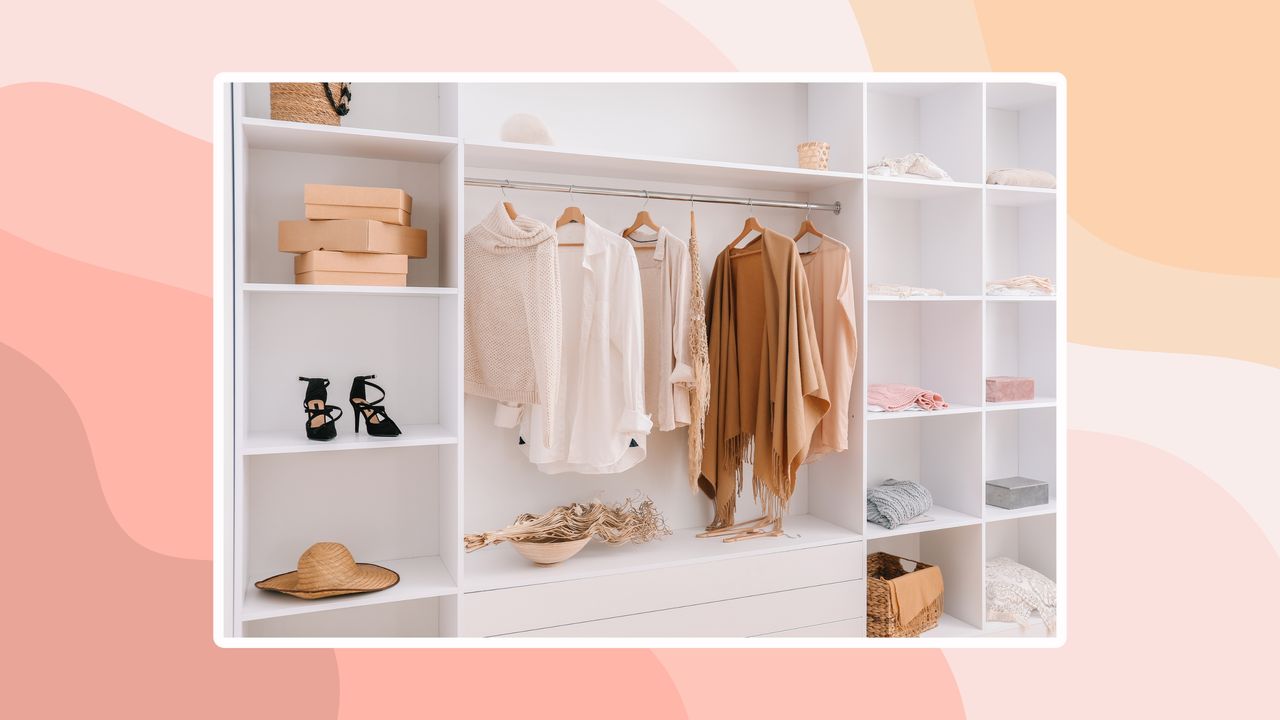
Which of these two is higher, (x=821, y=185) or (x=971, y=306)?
(x=821, y=185)

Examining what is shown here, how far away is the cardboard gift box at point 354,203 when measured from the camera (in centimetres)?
198

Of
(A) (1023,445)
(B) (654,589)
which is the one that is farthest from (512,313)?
(A) (1023,445)

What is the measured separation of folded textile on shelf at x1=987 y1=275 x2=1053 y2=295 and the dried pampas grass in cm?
152

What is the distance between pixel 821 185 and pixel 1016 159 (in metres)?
1.10

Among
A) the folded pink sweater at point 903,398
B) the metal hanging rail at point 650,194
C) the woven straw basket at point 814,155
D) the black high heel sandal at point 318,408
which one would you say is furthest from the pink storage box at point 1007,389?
the black high heel sandal at point 318,408

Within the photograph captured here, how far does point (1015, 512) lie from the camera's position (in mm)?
2844

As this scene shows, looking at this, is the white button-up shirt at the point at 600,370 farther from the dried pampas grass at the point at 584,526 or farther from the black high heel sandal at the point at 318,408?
the black high heel sandal at the point at 318,408

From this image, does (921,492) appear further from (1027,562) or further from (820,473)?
(1027,562)

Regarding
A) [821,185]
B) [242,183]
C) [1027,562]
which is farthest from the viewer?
[1027,562]

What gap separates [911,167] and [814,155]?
1.30ft

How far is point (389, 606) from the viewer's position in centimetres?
236

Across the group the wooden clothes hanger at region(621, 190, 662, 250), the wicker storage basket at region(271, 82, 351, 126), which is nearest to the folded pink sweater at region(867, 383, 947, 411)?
the wooden clothes hanger at region(621, 190, 662, 250)

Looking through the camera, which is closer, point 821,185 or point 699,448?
point 699,448
